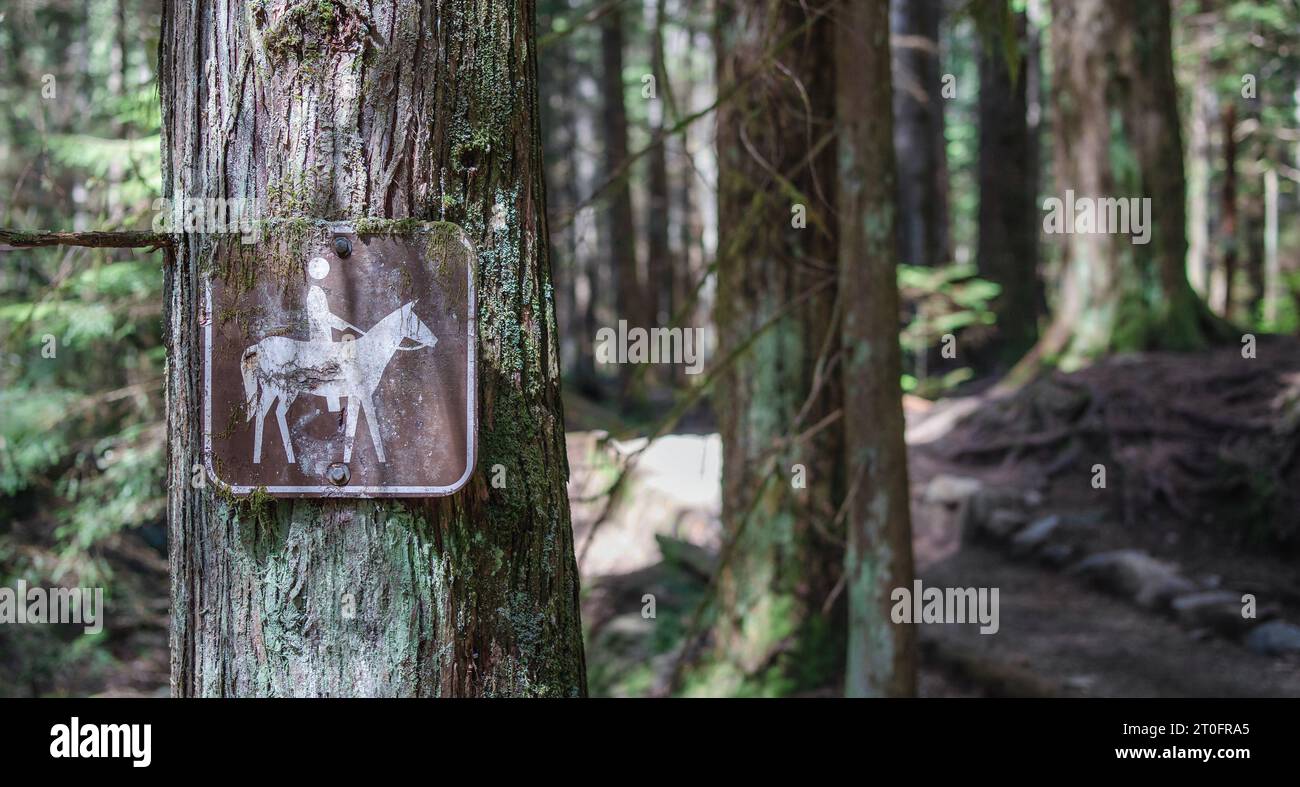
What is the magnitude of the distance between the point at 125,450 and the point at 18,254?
213cm

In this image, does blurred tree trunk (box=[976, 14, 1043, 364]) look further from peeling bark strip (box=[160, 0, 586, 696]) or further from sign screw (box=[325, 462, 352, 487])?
sign screw (box=[325, 462, 352, 487])

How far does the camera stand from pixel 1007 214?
15.9 metres

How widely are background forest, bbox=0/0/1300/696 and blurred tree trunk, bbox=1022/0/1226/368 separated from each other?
0.03 meters

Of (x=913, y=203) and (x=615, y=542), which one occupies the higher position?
(x=913, y=203)

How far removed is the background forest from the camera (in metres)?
5.11

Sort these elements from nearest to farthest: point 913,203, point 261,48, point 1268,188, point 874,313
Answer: point 261,48 → point 874,313 → point 913,203 → point 1268,188

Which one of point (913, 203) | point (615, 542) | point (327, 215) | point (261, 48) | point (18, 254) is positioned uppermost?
point (913, 203)

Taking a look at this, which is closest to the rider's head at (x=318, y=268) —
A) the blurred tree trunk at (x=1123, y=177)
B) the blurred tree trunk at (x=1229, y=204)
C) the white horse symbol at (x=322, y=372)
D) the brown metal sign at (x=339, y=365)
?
the brown metal sign at (x=339, y=365)

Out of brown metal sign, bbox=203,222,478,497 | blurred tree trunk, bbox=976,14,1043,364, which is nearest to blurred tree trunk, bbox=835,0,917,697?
brown metal sign, bbox=203,222,478,497

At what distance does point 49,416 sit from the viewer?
6457mm

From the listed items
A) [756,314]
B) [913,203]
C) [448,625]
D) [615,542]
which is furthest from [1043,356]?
[448,625]

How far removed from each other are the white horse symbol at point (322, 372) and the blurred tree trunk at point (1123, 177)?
907 cm

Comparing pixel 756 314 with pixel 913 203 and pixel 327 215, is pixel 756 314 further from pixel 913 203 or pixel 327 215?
pixel 913 203

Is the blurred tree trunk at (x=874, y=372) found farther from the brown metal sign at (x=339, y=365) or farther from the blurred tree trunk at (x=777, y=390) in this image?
the brown metal sign at (x=339, y=365)
